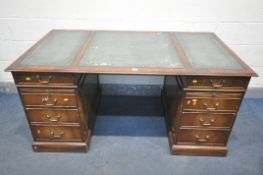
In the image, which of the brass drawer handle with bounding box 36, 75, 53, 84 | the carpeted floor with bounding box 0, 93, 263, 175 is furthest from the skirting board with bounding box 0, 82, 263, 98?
the brass drawer handle with bounding box 36, 75, 53, 84

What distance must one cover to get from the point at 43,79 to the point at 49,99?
0.53 feet

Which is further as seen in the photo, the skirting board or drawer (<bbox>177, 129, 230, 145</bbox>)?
the skirting board

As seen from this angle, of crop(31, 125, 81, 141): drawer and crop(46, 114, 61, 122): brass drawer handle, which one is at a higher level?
crop(46, 114, 61, 122): brass drawer handle

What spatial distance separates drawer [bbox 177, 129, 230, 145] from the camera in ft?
5.07

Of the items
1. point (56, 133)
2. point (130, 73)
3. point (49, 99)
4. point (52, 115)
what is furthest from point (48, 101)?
point (130, 73)

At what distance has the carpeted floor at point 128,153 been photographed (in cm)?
155

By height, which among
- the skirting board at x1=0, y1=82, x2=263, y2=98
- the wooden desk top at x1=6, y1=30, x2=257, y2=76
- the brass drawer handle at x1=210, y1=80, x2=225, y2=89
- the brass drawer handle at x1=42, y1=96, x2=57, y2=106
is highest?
the wooden desk top at x1=6, y1=30, x2=257, y2=76

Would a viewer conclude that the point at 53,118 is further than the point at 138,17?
No

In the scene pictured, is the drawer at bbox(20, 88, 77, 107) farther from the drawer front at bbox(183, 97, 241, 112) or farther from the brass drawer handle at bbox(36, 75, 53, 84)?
the drawer front at bbox(183, 97, 241, 112)

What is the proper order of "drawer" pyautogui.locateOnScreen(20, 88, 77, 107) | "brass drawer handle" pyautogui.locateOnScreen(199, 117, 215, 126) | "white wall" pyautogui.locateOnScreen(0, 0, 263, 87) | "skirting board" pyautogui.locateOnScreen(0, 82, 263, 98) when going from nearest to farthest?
"drawer" pyautogui.locateOnScreen(20, 88, 77, 107), "brass drawer handle" pyautogui.locateOnScreen(199, 117, 215, 126), "white wall" pyautogui.locateOnScreen(0, 0, 263, 87), "skirting board" pyautogui.locateOnScreen(0, 82, 263, 98)

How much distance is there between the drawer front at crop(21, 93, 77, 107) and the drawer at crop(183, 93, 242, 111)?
2.52ft

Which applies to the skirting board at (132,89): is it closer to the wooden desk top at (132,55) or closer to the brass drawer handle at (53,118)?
the wooden desk top at (132,55)

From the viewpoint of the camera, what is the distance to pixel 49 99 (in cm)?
140

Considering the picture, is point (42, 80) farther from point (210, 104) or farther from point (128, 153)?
point (210, 104)
